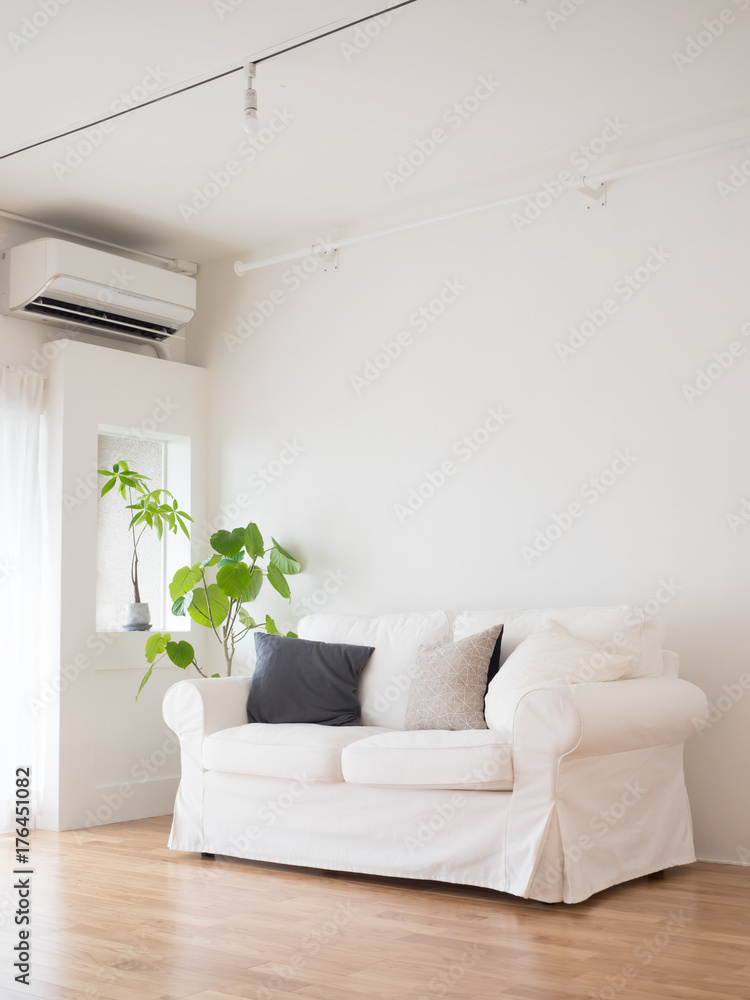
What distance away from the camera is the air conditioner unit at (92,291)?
15.3 ft

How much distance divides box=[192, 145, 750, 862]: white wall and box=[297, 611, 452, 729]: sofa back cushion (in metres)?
0.37

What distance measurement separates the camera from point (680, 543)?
393cm

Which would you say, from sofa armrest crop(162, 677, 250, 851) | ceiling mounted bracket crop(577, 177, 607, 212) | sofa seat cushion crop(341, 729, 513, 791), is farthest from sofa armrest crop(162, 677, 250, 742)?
ceiling mounted bracket crop(577, 177, 607, 212)

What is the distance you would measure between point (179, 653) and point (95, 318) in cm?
172

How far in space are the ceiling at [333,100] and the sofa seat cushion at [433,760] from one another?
2.35 m

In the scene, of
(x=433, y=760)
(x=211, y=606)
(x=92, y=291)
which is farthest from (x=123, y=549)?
(x=433, y=760)

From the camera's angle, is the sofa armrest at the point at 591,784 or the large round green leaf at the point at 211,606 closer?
the sofa armrest at the point at 591,784

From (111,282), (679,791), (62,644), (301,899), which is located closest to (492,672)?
(679,791)

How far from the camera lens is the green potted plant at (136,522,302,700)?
15.8 feet

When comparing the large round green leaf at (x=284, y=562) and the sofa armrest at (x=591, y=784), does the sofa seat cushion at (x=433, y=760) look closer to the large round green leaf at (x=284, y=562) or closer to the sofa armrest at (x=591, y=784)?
the sofa armrest at (x=591, y=784)

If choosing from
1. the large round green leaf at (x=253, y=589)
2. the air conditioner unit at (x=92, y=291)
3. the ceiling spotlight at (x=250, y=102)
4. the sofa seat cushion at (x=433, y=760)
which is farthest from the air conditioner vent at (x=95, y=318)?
the sofa seat cushion at (x=433, y=760)

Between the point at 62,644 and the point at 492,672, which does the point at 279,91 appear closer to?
the point at 492,672

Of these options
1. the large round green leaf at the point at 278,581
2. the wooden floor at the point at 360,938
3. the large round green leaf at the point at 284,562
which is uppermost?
the large round green leaf at the point at 284,562

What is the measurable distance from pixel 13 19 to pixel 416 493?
8.28 ft
